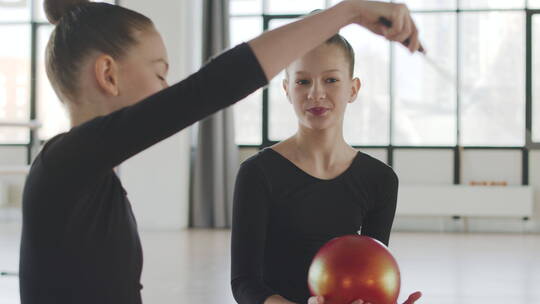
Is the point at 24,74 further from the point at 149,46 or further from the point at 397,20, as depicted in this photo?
the point at 397,20

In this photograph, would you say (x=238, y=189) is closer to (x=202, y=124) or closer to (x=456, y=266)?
(x=456, y=266)

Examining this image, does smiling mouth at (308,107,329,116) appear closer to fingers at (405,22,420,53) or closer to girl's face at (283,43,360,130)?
girl's face at (283,43,360,130)

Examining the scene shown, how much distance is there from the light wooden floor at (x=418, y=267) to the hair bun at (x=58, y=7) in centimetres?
234

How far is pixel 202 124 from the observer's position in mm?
7000

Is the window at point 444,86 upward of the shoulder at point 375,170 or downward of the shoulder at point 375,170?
upward

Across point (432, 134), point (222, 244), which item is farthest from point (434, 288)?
point (432, 134)

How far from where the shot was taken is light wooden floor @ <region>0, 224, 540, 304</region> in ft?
11.1

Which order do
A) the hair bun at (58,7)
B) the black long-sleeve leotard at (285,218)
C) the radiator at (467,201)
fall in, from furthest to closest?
the radiator at (467,201) → the black long-sleeve leotard at (285,218) → the hair bun at (58,7)

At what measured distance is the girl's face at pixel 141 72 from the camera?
2.98ft

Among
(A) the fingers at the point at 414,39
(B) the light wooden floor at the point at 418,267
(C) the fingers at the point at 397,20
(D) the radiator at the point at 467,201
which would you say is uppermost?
(C) the fingers at the point at 397,20

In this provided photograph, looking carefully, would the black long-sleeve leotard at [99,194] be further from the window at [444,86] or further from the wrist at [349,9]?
the window at [444,86]

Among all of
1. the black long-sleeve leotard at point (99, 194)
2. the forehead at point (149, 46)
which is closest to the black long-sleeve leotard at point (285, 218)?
the black long-sleeve leotard at point (99, 194)

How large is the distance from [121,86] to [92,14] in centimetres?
11

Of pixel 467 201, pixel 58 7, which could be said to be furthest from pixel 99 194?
pixel 467 201
